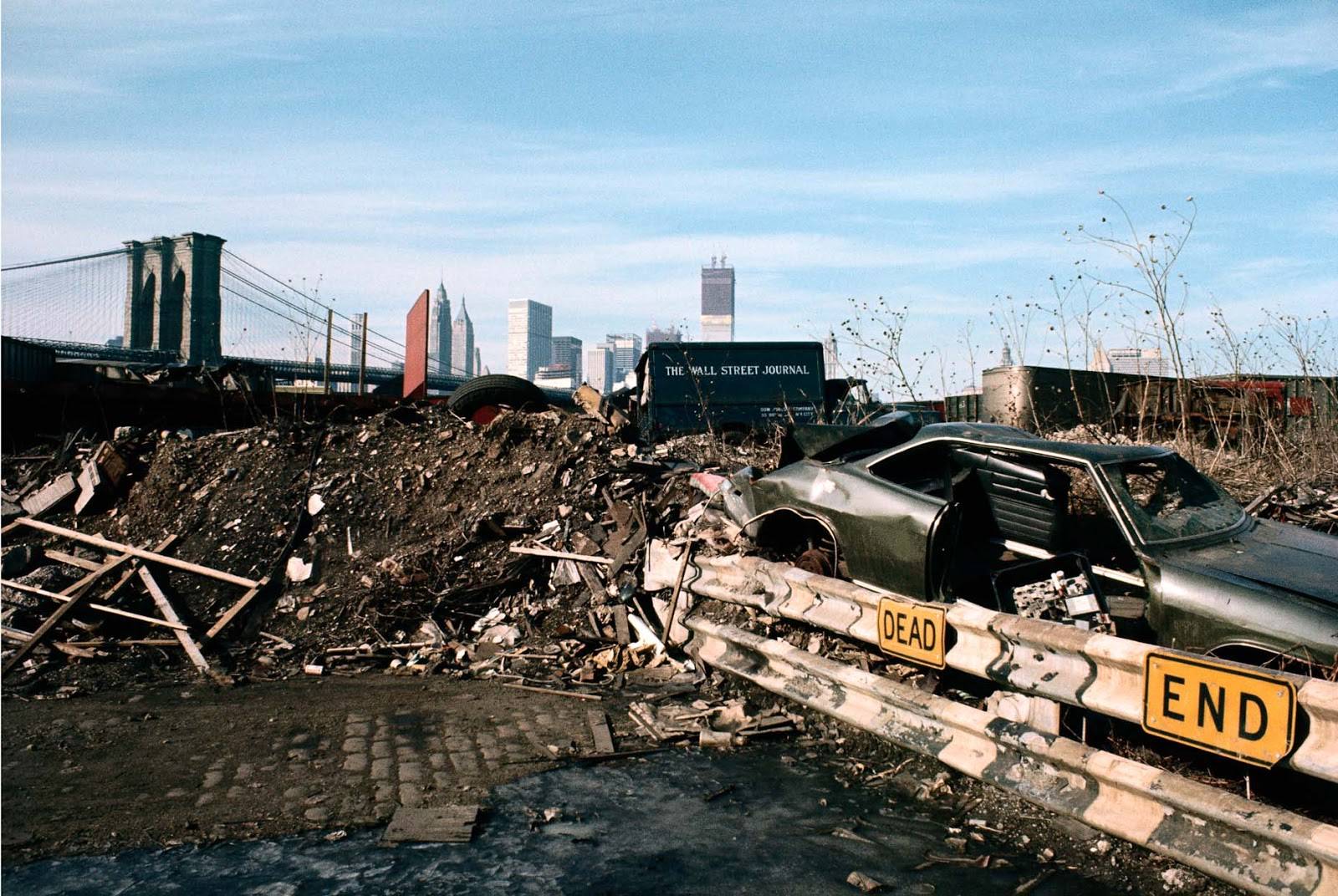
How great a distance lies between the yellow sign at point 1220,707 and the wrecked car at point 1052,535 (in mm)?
774

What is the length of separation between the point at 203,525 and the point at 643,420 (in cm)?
616

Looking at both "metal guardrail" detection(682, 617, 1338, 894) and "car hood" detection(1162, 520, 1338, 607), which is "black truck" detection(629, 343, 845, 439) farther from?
"car hood" detection(1162, 520, 1338, 607)

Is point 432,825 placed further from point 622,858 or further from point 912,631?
point 912,631

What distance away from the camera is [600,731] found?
5297 millimetres

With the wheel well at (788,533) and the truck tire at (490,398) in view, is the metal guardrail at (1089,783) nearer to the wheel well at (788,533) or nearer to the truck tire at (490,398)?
the wheel well at (788,533)

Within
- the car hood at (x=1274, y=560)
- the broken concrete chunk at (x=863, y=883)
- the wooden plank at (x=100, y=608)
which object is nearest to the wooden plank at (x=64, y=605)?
the wooden plank at (x=100, y=608)

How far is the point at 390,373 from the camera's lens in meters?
59.3

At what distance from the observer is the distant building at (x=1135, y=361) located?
9141mm

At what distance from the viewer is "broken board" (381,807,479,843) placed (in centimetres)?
377

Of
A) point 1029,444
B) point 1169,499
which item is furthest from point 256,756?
point 1169,499

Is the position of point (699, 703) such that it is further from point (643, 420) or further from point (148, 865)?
point (643, 420)

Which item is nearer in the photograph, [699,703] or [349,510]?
[699,703]

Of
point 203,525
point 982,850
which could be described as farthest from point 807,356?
point 982,850

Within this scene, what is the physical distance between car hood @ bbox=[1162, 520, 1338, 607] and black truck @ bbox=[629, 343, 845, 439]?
8.35 metres
